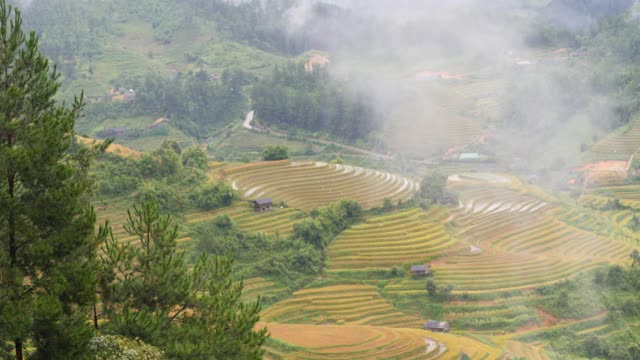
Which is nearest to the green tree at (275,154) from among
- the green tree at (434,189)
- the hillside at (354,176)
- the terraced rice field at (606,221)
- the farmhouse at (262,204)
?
the hillside at (354,176)

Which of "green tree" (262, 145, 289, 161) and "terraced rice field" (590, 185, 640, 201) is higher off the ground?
"green tree" (262, 145, 289, 161)

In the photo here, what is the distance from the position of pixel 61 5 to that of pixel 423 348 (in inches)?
2003

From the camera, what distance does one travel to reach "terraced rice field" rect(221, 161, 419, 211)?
2942cm

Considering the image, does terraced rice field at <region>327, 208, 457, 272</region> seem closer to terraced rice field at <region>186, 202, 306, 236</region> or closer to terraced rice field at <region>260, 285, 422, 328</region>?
terraced rice field at <region>260, 285, 422, 328</region>

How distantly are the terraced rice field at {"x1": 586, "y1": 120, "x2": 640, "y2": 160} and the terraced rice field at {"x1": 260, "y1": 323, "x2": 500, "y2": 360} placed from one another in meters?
18.6

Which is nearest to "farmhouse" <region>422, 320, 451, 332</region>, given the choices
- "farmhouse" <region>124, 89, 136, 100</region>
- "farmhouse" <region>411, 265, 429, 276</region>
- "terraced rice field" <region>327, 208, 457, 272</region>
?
"farmhouse" <region>411, 265, 429, 276</region>

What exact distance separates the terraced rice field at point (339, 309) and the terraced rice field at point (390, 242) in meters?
1.23

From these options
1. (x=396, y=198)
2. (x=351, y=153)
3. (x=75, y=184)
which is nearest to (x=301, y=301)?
(x=396, y=198)

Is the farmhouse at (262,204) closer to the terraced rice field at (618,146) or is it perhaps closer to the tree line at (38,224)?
the terraced rice field at (618,146)

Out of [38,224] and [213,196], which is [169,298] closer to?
[38,224]

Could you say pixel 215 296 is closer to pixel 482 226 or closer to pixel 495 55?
pixel 482 226

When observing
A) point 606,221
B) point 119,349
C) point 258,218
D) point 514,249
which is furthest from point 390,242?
point 119,349

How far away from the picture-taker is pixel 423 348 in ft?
66.4

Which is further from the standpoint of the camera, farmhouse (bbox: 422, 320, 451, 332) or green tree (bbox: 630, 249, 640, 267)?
green tree (bbox: 630, 249, 640, 267)
